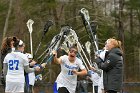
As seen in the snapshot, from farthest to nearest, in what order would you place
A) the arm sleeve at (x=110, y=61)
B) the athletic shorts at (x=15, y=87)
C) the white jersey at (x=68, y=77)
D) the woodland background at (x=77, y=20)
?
the woodland background at (x=77, y=20) → the white jersey at (x=68, y=77) → the arm sleeve at (x=110, y=61) → the athletic shorts at (x=15, y=87)

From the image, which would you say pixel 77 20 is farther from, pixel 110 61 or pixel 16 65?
pixel 16 65

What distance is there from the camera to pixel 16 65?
31.2 feet

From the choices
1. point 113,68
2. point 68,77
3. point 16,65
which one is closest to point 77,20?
point 68,77

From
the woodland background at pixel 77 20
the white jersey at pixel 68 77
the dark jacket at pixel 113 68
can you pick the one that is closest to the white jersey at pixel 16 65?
the dark jacket at pixel 113 68

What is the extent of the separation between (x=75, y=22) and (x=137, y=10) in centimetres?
472

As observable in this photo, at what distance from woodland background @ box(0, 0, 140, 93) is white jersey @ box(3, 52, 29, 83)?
58.8 ft

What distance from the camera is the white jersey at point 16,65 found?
9.49m

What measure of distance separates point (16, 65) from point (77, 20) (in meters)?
19.7

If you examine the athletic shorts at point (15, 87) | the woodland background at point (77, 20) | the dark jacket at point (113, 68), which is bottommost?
the athletic shorts at point (15, 87)

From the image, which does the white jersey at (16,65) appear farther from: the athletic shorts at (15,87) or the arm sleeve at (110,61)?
the arm sleeve at (110,61)

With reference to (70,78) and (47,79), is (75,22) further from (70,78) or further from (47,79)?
(70,78)

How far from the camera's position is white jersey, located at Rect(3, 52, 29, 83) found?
31.1 ft

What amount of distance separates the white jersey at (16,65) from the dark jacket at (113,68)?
1615 mm

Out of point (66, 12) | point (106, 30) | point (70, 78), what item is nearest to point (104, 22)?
point (106, 30)
